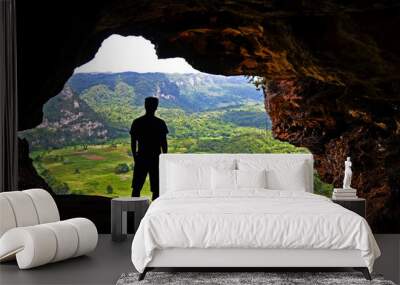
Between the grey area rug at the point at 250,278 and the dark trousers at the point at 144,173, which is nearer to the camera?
the grey area rug at the point at 250,278

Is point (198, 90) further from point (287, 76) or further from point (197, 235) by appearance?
point (197, 235)

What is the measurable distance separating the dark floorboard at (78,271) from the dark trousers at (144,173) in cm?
163

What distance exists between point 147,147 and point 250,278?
3396mm

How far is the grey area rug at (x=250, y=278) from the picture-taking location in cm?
549

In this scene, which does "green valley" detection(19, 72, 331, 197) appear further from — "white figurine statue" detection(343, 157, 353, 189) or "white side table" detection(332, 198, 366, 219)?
"white side table" detection(332, 198, 366, 219)

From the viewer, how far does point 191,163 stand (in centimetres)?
799

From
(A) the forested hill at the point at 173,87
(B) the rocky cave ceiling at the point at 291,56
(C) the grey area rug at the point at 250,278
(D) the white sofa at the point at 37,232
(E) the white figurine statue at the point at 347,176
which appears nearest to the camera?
(C) the grey area rug at the point at 250,278

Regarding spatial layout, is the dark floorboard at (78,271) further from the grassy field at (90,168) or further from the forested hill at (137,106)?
the forested hill at (137,106)

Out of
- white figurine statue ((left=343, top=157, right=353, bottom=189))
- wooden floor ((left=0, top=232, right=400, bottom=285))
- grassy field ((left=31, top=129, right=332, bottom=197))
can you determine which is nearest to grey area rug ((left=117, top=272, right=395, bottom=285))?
wooden floor ((left=0, top=232, right=400, bottom=285))

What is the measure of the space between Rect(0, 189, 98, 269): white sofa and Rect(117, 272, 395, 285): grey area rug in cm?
77

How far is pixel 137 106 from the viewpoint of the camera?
8703 millimetres

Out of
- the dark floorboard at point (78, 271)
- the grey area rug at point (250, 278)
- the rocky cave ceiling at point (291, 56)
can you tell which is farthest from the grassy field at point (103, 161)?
the grey area rug at point (250, 278)

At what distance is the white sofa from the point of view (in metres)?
5.98

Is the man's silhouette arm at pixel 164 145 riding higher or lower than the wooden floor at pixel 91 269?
higher
